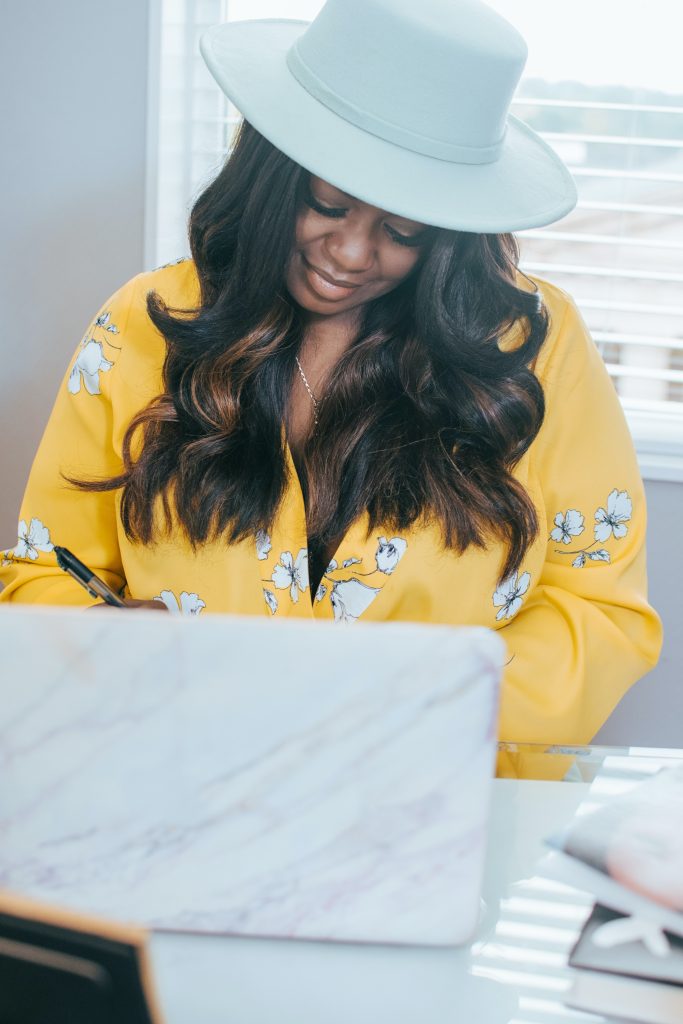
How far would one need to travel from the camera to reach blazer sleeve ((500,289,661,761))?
1222 mm

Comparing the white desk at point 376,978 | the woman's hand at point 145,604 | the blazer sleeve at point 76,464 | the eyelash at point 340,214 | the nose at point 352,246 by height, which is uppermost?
the eyelash at point 340,214

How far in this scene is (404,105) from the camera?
3.11ft

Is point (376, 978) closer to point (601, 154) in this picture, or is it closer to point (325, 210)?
point (325, 210)

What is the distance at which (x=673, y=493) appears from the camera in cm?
180

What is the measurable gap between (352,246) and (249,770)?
0.67m

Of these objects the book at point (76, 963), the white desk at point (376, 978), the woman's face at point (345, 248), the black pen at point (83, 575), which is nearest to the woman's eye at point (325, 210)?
the woman's face at point (345, 248)

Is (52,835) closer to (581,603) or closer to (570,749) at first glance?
(570,749)

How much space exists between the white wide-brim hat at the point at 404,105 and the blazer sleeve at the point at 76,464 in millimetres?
399

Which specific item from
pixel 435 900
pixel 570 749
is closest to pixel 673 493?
pixel 570 749

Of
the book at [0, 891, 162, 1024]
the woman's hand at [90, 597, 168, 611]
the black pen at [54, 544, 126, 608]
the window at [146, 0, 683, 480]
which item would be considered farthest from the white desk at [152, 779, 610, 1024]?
the window at [146, 0, 683, 480]

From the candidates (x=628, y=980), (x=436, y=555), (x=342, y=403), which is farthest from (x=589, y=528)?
(x=628, y=980)

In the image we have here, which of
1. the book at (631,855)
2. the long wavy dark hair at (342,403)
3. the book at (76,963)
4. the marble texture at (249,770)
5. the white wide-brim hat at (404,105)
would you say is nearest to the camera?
the book at (76,963)

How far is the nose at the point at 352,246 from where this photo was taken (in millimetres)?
1079

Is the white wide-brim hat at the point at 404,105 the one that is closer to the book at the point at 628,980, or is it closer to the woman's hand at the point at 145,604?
the woman's hand at the point at 145,604
